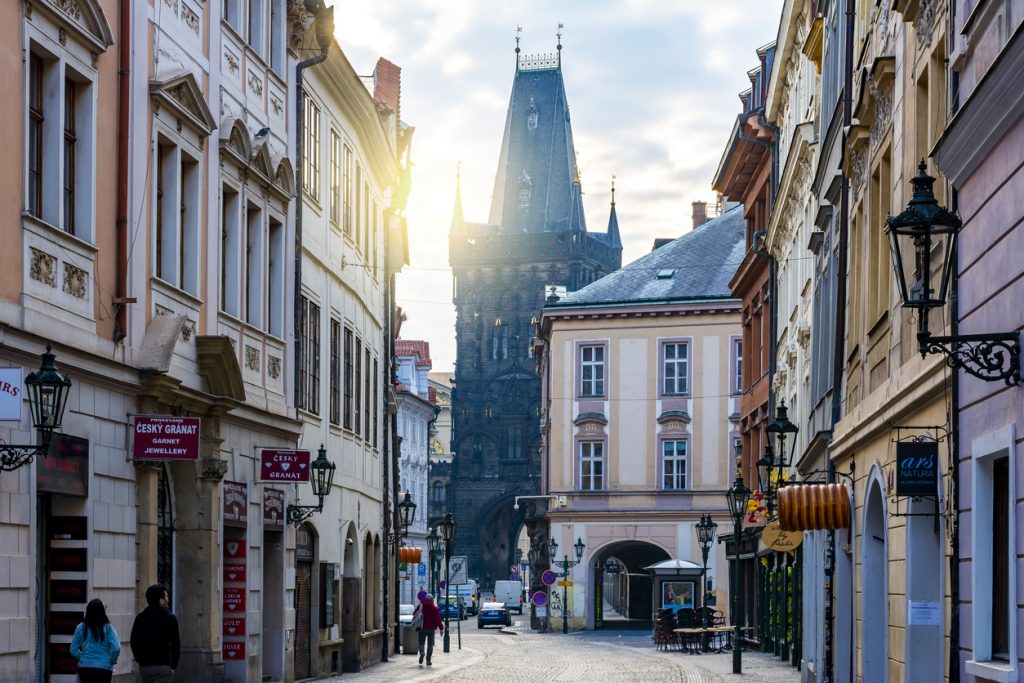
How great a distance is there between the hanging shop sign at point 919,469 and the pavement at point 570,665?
55.3ft

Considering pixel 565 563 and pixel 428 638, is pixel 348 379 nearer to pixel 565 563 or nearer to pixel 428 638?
pixel 428 638

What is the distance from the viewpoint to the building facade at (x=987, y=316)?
423 inches

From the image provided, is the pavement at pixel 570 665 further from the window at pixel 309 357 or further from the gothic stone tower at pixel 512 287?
the gothic stone tower at pixel 512 287

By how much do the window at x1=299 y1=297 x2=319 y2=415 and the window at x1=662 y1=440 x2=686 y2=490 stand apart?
39.7 metres

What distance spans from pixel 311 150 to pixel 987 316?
18736 mm

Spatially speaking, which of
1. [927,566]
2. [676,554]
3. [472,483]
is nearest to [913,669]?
[927,566]

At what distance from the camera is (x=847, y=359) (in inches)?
859

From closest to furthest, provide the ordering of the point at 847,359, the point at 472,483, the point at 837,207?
the point at 847,359
the point at 837,207
the point at 472,483

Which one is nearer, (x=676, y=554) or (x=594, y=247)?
(x=676, y=554)

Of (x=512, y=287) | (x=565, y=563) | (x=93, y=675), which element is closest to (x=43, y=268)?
(x=93, y=675)

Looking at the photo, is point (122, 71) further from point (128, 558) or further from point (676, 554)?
point (676, 554)

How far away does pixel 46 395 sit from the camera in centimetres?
1380

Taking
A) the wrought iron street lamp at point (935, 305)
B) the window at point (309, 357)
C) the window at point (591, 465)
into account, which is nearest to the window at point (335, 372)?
the window at point (309, 357)

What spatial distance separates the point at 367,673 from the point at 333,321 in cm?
653
